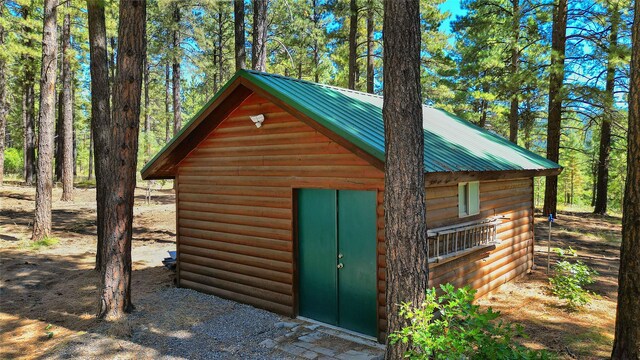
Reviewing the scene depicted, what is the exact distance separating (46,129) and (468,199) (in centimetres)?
1243

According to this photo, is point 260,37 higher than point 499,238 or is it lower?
higher

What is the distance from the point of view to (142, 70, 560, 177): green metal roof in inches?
242

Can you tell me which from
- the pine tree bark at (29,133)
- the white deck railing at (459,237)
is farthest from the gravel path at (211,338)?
the pine tree bark at (29,133)

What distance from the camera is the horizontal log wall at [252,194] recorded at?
6.91m

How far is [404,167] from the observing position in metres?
4.29

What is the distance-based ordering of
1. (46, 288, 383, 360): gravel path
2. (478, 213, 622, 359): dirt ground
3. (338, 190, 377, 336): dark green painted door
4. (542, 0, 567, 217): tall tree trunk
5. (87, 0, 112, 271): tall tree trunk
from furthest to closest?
(542, 0, 567, 217): tall tree trunk
(87, 0, 112, 271): tall tree trunk
(338, 190, 377, 336): dark green painted door
(478, 213, 622, 359): dirt ground
(46, 288, 383, 360): gravel path

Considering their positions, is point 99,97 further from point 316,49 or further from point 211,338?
point 316,49

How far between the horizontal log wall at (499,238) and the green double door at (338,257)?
0.92ft

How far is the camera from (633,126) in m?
4.67

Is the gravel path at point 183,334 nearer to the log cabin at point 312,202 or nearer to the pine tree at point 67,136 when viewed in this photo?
the log cabin at point 312,202

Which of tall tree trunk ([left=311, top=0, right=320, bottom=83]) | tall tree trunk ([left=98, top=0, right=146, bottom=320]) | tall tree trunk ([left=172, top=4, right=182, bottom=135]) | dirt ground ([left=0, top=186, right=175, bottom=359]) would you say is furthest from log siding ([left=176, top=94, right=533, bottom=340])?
tall tree trunk ([left=172, top=4, right=182, bottom=135])

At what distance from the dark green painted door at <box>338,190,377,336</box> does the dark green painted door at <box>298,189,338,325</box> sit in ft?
0.44

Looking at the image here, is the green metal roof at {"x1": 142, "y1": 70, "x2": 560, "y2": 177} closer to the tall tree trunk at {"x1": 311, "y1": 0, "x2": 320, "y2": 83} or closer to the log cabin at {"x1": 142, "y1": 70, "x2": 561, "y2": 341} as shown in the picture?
the log cabin at {"x1": 142, "y1": 70, "x2": 561, "y2": 341}

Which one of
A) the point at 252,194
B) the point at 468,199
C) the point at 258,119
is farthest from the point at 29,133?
the point at 468,199
